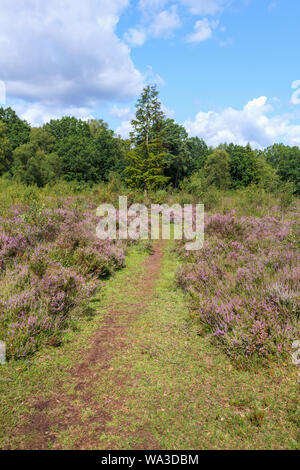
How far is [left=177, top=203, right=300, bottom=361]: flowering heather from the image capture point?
4.43 metres

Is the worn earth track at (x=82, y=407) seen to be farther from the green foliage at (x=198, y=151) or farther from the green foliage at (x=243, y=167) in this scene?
the green foliage at (x=198, y=151)

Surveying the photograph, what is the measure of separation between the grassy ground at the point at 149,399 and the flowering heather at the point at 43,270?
1.49ft

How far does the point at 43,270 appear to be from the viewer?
249 inches

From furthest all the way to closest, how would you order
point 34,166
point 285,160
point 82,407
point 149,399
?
point 285,160
point 34,166
point 149,399
point 82,407

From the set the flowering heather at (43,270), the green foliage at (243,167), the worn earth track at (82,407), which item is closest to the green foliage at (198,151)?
the green foliage at (243,167)

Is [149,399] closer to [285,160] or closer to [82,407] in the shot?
[82,407]

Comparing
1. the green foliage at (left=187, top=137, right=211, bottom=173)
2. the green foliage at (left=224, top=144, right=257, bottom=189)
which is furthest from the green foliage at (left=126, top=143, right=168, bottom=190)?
the green foliage at (left=187, top=137, right=211, bottom=173)

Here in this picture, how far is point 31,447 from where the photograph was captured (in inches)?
117

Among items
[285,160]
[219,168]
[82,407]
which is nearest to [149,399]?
[82,407]

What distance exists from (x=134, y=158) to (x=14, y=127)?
50360 millimetres

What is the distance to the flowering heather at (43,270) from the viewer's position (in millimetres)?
4734

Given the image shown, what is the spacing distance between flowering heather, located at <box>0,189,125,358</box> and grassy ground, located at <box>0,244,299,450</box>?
17.9 inches

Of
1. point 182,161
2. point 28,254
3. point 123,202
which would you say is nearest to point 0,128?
point 182,161
